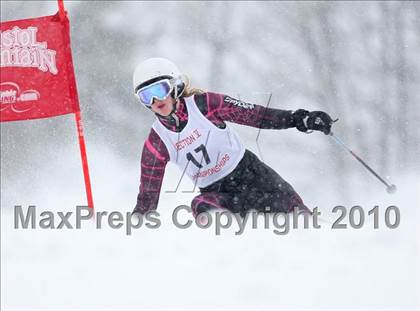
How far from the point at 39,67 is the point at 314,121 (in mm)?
2980

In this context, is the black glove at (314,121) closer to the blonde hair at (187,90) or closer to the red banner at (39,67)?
the blonde hair at (187,90)

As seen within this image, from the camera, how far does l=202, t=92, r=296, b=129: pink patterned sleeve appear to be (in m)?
5.18

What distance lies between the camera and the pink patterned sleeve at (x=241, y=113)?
204 inches

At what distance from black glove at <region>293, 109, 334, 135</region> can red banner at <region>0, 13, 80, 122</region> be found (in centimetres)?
248

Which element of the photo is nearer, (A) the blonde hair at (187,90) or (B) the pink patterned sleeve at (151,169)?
(A) the blonde hair at (187,90)

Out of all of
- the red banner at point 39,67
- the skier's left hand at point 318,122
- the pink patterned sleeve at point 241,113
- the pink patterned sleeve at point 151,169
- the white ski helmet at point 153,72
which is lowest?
the pink patterned sleeve at point 151,169

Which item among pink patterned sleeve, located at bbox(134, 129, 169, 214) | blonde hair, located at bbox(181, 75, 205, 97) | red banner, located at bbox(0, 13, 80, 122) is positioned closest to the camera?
blonde hair, located at bbox(181, 75, 205, 97)

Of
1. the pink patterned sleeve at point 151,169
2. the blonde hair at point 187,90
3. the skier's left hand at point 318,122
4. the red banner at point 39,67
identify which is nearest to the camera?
the skier's left hand at point 318,122

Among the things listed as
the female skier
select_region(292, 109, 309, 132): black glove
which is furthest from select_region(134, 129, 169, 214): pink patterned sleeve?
select_region(292, 109, 309, 132): black glove

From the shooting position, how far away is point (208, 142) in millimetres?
5238

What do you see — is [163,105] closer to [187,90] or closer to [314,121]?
[187,90]

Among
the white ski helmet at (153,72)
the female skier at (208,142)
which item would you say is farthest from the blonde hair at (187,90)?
the white ski helmet at (153,72)

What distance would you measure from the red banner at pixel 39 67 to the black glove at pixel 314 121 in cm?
248

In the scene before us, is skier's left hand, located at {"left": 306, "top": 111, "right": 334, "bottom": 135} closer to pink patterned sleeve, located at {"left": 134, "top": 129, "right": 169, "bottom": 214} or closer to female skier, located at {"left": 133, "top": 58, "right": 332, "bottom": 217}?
female skier, located at {"left": 133, "top": 58, "right": 332, "bottom": 217}
